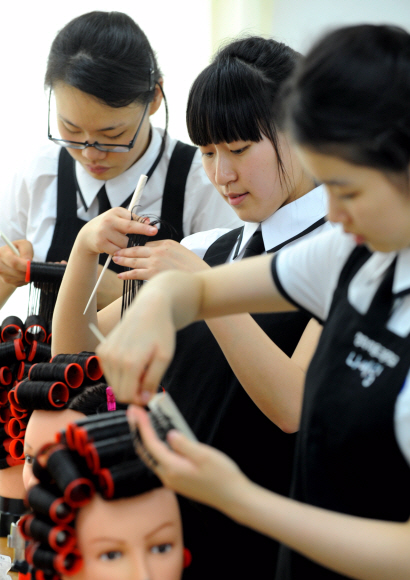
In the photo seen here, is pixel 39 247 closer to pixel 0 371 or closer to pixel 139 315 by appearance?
pixel 0 371

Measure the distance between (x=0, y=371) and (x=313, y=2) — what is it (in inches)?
99.6

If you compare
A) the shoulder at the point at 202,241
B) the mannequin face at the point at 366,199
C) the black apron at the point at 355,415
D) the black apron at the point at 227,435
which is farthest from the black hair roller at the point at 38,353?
the mannequin face at the point at 366,199

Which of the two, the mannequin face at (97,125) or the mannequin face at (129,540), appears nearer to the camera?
the mannequin face at (129,540)

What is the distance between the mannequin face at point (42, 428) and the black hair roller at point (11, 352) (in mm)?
225

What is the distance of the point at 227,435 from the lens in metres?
1.14

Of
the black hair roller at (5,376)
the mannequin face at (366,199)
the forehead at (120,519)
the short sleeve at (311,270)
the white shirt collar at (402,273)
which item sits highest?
the mannequin face at (366,199)

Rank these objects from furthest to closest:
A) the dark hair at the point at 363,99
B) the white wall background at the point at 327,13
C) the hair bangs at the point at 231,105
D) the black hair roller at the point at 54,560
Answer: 1. the white wall background at the point at 327,13
2. the hair bangs at the point at 231,105
3. the black hair roller at the point at 54,560
4. the dark hair at the point at 363,99

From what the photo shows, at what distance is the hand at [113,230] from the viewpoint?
1114 mm

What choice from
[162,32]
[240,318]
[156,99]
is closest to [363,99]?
[240,318]

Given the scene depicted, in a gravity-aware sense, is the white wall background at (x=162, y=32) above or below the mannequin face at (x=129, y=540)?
above

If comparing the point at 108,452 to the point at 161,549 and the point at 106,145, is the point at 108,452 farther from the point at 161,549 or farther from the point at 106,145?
the point at 106,145

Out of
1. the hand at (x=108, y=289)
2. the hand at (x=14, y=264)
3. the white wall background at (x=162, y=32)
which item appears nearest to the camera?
the hand at (x=14, y=264)

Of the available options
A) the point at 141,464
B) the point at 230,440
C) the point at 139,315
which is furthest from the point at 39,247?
the point at 139,315

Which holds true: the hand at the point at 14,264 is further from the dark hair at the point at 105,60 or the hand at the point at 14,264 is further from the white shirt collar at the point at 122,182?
the dark hair at the point at 105,60
